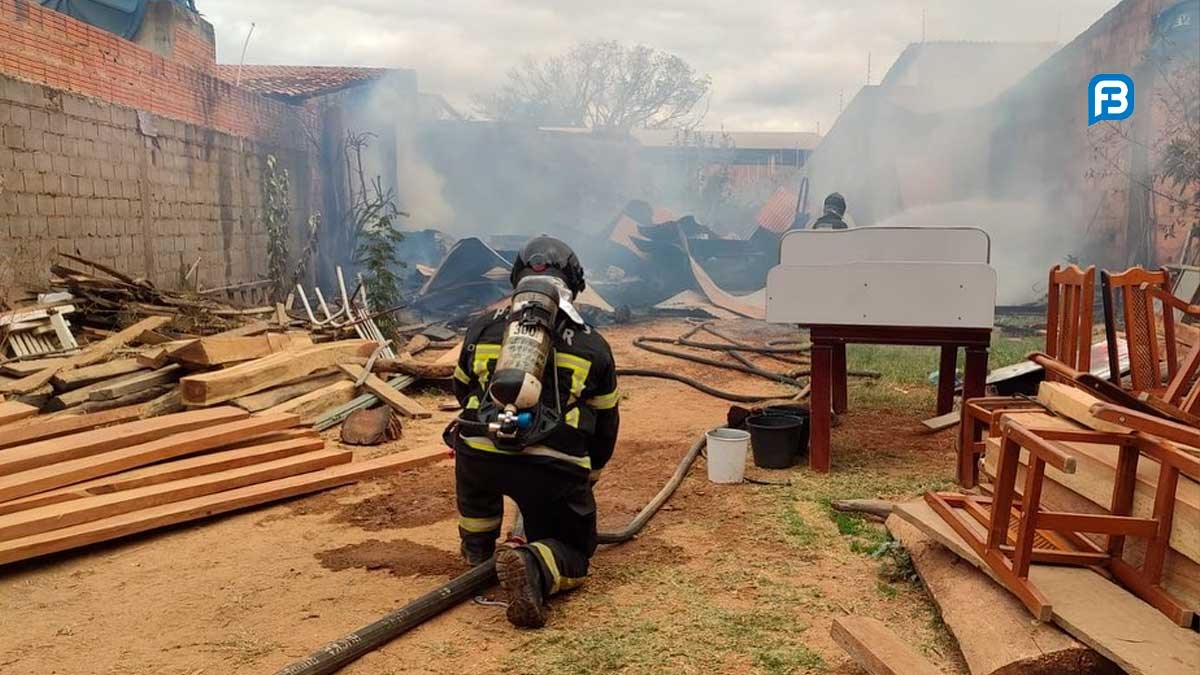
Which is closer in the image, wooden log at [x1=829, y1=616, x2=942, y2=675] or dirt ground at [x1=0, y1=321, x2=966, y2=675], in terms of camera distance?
wooden log at [x1=829, y1=616, x2=942, y2=675]

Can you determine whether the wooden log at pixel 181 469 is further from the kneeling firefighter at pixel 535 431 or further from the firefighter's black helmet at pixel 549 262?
the firefighter's black helmet at pixel 549 262

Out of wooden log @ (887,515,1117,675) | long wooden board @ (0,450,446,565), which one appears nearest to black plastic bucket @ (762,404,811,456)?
wooden log @ (887,515,1117,675)

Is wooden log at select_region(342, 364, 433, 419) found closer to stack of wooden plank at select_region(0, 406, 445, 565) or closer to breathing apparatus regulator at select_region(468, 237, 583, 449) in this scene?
stack of wooden plank at select_region(0, 406, 445, 565)

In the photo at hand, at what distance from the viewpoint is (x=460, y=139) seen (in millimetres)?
26375

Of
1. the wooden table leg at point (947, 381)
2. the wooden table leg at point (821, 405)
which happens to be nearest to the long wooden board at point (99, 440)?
the wooden table leg at point (821, 405)

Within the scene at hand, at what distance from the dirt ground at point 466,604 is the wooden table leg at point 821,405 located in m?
0.14

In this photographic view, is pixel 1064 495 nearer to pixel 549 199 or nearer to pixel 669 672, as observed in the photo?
pixel 669 672

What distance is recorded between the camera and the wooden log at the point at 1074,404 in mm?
3195

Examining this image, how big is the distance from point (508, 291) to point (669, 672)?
39.8 ft

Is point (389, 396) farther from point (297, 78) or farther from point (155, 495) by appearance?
point (297, 78)

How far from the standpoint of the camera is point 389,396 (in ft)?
26.6

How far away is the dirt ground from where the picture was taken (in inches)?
134

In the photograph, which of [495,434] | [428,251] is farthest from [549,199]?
[495,434]

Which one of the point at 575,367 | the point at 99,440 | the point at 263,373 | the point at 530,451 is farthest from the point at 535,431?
the point at 263,373
